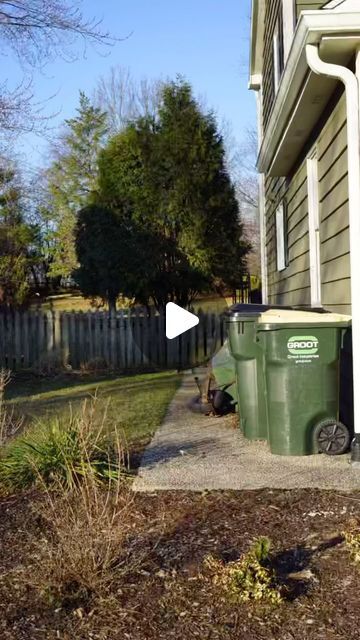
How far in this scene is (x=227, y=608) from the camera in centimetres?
318

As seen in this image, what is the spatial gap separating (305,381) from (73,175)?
99.3 feet

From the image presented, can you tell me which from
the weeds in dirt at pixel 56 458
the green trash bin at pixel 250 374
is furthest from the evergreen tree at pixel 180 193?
the weeds in dirt at pixel 56 458

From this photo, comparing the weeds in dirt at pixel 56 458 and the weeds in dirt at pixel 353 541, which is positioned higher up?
the weeds in dirt at pixel 56 458

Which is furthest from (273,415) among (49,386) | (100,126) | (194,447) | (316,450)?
(100,126)

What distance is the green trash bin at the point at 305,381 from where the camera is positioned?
574cm

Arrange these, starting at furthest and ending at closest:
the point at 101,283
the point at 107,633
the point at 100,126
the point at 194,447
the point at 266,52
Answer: the point at 100,126
the point at 101,283
the point at 266,52
the point at 194,447
the point at 107,633

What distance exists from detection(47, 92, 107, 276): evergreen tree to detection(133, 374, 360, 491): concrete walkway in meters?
26.8

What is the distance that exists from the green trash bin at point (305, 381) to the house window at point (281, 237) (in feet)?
18.9

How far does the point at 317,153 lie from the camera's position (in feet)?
26.6

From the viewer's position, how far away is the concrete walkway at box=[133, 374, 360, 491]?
5.09 metres

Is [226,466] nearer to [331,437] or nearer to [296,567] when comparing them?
[331,437]

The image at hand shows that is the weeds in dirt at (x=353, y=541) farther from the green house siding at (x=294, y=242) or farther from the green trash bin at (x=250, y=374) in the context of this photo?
the green house siding at (x=294, y=242)

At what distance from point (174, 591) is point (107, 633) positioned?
0.44m

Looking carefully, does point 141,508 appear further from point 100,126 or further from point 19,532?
point 100,126
